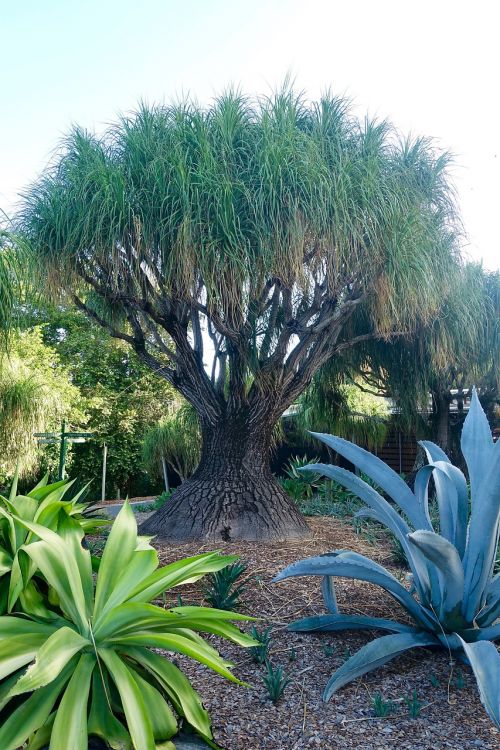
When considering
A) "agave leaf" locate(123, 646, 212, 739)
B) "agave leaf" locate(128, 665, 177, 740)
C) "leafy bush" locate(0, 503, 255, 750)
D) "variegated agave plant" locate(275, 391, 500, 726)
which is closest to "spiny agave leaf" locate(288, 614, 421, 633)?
"variegated agave plant" locate(275, 391, 500, 726)

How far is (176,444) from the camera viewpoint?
15.4m

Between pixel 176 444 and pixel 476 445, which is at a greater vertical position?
pixel 176 444

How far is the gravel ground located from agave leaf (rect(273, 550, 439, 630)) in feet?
0.73

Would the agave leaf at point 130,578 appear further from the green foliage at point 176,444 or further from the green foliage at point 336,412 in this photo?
the green foliage at point 176,444

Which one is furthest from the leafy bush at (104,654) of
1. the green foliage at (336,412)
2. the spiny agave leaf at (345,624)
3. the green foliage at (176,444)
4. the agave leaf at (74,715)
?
the green foliage at (176,444)

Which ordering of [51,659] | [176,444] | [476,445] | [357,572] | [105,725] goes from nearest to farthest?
[51,659] < [105,725] < [357,572] < [476,445] < [176,444]

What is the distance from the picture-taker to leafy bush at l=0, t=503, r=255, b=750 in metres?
1.91

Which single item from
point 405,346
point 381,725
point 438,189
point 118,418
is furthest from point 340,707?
point 118,418

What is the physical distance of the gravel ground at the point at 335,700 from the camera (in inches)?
92.6

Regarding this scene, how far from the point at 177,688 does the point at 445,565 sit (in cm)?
124

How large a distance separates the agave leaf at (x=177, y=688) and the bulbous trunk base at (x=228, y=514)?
313 centimetres

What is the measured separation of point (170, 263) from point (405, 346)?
4.35m

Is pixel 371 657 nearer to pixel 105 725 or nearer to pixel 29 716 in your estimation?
pixel 105 725

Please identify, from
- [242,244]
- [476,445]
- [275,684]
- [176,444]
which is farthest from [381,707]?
[176,444]
